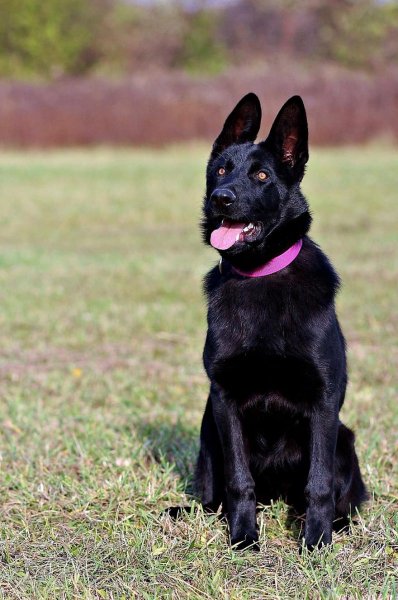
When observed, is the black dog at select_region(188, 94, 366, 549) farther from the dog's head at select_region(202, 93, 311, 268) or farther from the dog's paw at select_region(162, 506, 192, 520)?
the dog's paw at select_region(162, 506, 192, 520)

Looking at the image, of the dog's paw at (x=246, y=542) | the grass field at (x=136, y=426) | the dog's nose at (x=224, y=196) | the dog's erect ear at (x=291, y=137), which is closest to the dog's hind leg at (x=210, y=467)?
the grass field at (x=136, y=426)

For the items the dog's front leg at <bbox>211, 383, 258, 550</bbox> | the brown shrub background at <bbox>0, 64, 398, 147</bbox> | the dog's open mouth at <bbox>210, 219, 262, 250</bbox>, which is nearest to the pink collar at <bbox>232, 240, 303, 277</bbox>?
the dog's open mouth at <bbox>210, 219, 262, 250</bbox>

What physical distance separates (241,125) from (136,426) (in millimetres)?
1945

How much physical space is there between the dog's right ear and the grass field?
139 cm

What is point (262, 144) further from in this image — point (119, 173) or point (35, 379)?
point (119, 173)

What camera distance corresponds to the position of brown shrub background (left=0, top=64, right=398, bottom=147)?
24.0 m

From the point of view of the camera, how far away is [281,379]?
10.3 feet

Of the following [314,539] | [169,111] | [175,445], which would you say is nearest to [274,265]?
[314,539]

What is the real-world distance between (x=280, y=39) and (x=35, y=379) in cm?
4241

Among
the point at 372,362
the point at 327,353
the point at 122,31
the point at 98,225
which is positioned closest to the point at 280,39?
the point at 122,31

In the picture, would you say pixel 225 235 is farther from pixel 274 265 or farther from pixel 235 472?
pixel 235 472

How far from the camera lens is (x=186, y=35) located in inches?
1799

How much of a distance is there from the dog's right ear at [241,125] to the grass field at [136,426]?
4.57 ft

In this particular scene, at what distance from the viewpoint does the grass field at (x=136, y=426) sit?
116 inches
